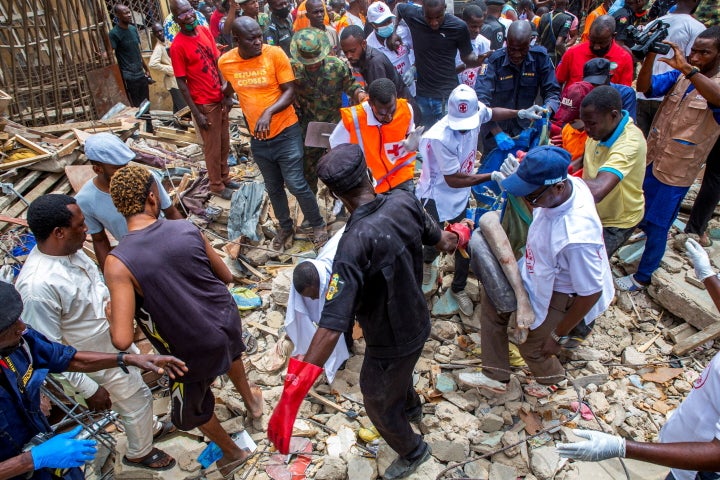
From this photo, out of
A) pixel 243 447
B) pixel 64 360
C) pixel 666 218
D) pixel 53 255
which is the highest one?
pixel 53 255

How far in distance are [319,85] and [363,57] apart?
1.94 feet

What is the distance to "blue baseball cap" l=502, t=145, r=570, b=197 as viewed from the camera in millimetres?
2701

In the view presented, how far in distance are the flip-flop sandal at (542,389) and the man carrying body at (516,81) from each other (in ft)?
8.21

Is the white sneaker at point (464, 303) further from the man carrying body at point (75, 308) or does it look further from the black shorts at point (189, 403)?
the man carrying body at point (75, 308)

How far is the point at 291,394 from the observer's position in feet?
7.21

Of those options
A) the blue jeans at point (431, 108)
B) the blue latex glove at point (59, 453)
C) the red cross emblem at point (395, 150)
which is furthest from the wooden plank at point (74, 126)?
the blue latex glove at point (59, 453)

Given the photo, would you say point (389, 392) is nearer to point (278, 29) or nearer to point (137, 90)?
point (278, 29)

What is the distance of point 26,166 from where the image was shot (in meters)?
5.91

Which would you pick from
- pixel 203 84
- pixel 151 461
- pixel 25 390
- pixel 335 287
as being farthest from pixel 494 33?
pixel 25 390

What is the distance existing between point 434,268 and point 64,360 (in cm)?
320

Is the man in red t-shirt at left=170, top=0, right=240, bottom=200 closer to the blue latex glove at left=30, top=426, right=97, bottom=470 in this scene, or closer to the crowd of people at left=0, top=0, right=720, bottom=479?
the crowd of people at left=0, top=0, right=720, bottom=479

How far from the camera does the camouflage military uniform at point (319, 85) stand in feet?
16.7

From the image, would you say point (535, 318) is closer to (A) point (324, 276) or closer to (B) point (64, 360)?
(A) point (324, 276)

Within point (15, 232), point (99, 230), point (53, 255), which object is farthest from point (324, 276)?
point (15, 232)
